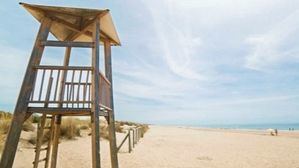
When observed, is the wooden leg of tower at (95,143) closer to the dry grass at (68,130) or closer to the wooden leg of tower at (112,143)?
the wooden leg of tower at (112,143)

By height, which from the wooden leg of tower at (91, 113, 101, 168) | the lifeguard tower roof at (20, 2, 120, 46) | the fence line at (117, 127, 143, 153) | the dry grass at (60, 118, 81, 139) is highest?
the lifeguard tower roof at (20, 2, 120, 46)

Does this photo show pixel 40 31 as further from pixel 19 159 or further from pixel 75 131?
pixel 75 131

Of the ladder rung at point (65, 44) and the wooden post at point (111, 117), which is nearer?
the ladder rung at point (65, 44)

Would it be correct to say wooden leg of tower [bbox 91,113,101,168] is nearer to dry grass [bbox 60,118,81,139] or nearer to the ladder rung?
the ladder rung

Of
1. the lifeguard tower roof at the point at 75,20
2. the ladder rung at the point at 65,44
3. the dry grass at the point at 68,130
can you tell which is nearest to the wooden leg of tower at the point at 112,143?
the ladder rung at the point at 65,44

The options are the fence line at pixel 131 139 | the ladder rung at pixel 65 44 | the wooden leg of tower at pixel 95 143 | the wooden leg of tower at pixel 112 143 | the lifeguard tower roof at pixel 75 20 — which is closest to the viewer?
the wooden leg of tower at pixel 95 143

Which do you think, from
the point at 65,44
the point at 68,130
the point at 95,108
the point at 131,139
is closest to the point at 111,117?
the point at 95,108

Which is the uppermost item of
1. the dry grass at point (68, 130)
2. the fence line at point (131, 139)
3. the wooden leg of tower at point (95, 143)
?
the dry grass at point (68, 130)

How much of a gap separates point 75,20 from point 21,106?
227 centimetres

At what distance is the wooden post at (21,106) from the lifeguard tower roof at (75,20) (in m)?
0.35

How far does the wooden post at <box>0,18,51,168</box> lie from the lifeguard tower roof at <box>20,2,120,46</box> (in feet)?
1.16

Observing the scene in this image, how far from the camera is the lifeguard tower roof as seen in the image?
186 inches

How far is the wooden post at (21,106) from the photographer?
154 inches

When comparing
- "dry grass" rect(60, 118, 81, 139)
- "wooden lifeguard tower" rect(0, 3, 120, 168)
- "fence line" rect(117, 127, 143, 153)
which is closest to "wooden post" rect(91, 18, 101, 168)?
"wooden lifeguard tower" rect(0, 3, 120, 168)
